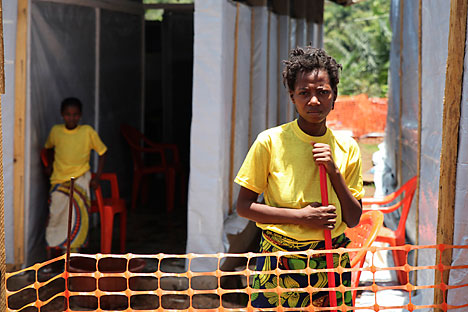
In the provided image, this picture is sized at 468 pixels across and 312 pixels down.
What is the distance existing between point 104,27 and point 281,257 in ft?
18.9

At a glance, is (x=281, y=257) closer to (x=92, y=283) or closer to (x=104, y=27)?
(x=92, y=283)

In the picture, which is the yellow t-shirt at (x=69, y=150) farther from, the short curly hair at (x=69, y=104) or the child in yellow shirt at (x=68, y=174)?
the short curly hair at (x=69, y=104)

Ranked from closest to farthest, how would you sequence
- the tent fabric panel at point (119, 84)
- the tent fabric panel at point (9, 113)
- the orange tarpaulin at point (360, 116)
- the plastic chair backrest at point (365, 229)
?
the plastic chair backrest at point (365, 229) < the tent fabric panel at point (9, 113) < the tent fabric panel at point (119, 84) < the orange tarpaulin at point (360, 116)

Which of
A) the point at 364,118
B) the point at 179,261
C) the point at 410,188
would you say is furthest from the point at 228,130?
the point at 364,118

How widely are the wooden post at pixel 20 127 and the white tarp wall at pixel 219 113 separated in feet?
4.92

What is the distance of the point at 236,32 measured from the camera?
5.90 metres

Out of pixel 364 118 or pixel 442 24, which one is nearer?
pixel 442 24

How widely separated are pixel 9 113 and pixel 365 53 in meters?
20.8

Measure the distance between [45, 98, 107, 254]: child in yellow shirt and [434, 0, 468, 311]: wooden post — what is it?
3.87 m

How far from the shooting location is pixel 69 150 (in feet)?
19.5

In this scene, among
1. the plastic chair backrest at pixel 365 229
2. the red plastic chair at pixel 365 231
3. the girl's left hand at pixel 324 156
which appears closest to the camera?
the girl's left hand at pixel 324 156

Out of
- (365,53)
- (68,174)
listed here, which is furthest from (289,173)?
(365,53)

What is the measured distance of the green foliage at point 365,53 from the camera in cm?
2280

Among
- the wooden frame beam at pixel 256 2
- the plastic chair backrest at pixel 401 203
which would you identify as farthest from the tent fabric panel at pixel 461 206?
the wooden frame beam at pixel 256 2
